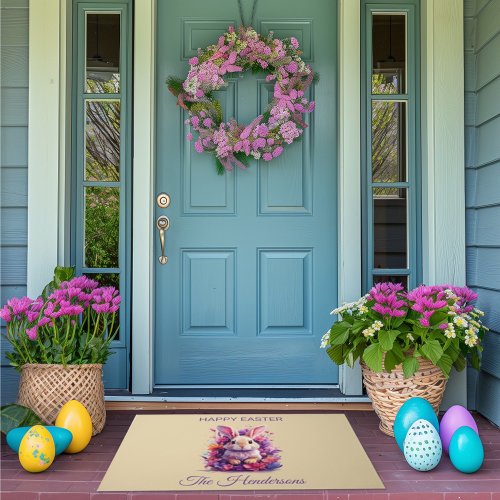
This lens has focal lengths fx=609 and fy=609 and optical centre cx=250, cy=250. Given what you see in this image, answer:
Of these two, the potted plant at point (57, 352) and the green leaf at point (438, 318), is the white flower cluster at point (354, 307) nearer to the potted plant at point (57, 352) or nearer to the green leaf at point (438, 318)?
the green leaf at point (438, 318)

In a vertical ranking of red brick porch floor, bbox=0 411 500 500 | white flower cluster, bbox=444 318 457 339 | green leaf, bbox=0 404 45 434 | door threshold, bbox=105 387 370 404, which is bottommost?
red brick porch floor, bbox=0 411 500 500

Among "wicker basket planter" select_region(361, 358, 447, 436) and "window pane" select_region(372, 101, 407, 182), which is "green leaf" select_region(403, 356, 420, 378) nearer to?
"wicker basket planter" select_region(361, 358, 447, 436)

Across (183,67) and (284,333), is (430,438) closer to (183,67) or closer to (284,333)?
(284,333)

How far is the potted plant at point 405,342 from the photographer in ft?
7.41

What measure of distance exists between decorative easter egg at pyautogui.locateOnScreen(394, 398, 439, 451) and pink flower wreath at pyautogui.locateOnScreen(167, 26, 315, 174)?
4.27 ft

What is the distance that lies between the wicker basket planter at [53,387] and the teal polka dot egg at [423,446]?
47.9 inches

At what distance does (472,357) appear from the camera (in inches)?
97.8

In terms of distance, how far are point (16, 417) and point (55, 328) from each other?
1.15 feet

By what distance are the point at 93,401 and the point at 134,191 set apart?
964 millimetres

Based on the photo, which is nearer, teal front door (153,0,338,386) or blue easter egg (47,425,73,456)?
blue easter egg (47,425,73,456)

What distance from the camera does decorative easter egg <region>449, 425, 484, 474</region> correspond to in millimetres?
1998

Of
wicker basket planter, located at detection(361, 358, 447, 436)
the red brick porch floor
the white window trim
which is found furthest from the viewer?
the white window trim

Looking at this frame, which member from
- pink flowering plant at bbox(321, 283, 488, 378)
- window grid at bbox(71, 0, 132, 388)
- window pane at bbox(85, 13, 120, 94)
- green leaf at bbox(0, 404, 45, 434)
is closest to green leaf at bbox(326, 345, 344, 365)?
pink flowering plant at bbox(321, 283, 488, 378)

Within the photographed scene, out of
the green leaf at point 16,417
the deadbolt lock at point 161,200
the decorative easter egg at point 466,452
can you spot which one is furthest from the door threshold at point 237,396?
the deadbolt lock at point 161,200
